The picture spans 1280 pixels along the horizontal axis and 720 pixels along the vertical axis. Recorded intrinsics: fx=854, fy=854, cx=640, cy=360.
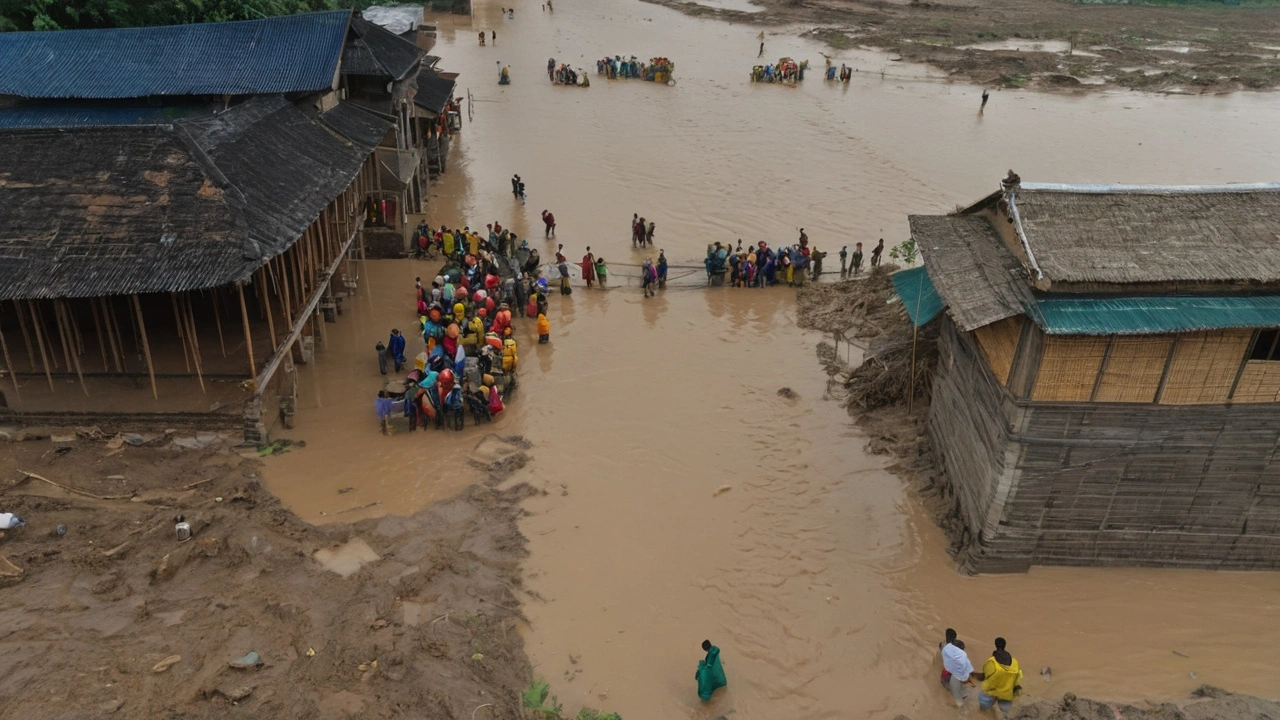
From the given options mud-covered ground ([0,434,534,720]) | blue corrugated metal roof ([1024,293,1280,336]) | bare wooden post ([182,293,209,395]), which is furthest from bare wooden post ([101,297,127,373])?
blue corrugated metal roof ([1024,293,1280,336])

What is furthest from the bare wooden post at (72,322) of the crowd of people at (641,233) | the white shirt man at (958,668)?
the white shirt man at (958,668)

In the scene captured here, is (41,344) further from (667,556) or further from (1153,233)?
(1153,233)

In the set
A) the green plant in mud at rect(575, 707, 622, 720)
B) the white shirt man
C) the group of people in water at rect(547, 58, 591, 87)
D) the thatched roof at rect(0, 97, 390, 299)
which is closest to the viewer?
the green plant in mud at rect(575, 707, 622, 720)

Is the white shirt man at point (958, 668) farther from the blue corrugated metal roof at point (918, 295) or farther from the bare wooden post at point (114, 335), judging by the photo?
the bare wooden post at point (114, 335)

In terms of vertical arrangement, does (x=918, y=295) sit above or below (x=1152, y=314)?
below

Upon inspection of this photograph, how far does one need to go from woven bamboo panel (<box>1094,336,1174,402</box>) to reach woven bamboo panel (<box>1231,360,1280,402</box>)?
3.19 feet

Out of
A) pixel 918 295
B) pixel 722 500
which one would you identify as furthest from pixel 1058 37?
pixel 722 500

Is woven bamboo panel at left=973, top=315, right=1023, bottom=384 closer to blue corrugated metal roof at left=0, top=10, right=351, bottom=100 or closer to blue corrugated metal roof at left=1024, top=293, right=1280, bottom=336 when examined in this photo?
blue corrugated metal roof at left=1024, top=293, right=1280, bottom=336

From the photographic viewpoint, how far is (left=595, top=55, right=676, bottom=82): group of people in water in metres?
42.8

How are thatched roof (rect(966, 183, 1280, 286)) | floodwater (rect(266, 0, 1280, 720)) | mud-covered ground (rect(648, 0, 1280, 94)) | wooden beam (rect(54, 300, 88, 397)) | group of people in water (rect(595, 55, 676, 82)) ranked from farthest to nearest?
mud-covered ground (rect(648, 0, 1280, 94)), group of people in water (rect(595, 55, 676, 82)), wooden beam (rect(54, 300, 88, 397)), floodwater (rect(266, 0, 1280, 720)), thatched roof (rect(966, 183, 1280, 286))

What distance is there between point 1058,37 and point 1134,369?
2073 inches

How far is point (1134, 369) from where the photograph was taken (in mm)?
9992

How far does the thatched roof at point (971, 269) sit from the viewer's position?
33.3ft

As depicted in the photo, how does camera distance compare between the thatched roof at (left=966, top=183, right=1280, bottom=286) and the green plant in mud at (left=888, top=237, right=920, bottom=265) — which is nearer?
the thatched roof at (left=966, top=183, right=1280, bottom=286)
